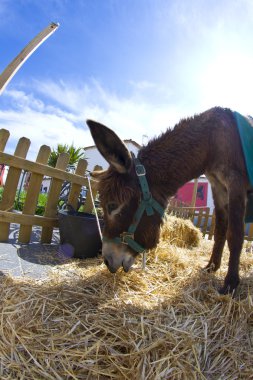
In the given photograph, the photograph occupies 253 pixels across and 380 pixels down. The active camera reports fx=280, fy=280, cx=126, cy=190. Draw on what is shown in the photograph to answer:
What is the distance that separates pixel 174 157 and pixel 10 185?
234 cm

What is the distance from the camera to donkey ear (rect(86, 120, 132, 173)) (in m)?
1.90

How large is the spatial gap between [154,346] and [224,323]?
542 mm

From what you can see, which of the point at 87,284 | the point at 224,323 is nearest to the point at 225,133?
the point at 224,323

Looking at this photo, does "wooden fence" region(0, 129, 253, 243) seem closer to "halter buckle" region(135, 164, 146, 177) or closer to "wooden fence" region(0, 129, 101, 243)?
"wooden fence" region(0, 129, 101, 243)

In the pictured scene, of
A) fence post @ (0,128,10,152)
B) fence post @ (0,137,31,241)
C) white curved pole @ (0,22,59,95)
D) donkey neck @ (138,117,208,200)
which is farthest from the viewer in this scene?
white curved pole @ (0,22,59,95)

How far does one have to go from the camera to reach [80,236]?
3344mm

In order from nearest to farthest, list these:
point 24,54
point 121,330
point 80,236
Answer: point 121,330, point 80,236, point 24,54

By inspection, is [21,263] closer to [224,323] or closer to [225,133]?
[224,323]

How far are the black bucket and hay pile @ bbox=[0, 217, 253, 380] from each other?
105 cm

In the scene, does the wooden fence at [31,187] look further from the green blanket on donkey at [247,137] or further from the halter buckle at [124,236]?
the green blanket on donkey at [247,137]

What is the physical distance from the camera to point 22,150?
12.1ft

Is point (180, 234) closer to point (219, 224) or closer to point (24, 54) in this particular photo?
point (219, 224)

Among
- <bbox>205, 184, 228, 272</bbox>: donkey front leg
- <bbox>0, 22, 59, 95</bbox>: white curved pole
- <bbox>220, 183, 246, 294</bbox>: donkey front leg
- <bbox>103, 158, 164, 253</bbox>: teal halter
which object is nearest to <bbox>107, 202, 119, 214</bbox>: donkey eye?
<bbox>103, 158, 164, 253</bbox>: teal halter

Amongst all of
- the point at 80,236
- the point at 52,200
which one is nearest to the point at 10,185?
the point at 52,200
